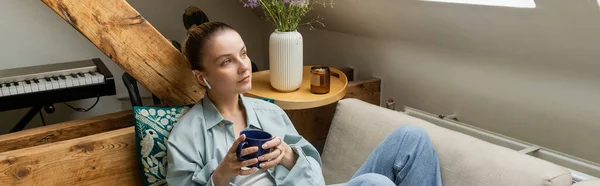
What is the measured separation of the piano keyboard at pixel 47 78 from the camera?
2.46 metres

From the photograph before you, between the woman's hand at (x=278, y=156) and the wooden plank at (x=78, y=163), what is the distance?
1.95 ft

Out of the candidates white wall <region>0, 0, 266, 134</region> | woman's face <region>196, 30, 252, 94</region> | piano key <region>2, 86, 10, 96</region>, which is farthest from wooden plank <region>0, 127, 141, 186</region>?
white wall <region>0, 0, 266, 134</region>

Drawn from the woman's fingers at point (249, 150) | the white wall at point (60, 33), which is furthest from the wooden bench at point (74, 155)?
the white wall at point (60, 33)

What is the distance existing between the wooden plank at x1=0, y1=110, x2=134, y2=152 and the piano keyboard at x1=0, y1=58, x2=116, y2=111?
0.64 metres

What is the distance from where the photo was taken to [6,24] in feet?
9.84

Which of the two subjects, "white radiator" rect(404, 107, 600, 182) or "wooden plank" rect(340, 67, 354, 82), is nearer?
"white radiator" rect(404, 107, 600, 182)

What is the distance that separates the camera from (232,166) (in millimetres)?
1383

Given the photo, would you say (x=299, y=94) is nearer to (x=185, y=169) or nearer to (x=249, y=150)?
(x=185, y=169)

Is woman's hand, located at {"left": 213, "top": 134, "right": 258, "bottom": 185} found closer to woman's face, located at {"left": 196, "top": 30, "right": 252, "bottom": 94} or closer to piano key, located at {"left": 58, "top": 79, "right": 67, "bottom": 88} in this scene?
woman's face, located at {"left": 196, "top": 30, "right": 252, "bottom": 94}

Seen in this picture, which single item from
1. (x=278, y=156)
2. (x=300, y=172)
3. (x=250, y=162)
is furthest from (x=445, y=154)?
(x=250, y=162)

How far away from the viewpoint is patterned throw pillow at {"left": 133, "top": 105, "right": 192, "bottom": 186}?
1695 mm

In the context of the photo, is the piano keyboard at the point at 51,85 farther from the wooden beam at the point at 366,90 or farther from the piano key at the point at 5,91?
the wooden beam at the point at 366,90

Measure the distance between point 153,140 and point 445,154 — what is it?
3.25 feet

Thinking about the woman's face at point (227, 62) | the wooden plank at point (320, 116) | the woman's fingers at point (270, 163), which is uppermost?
the woman's face at point (227, 62)
